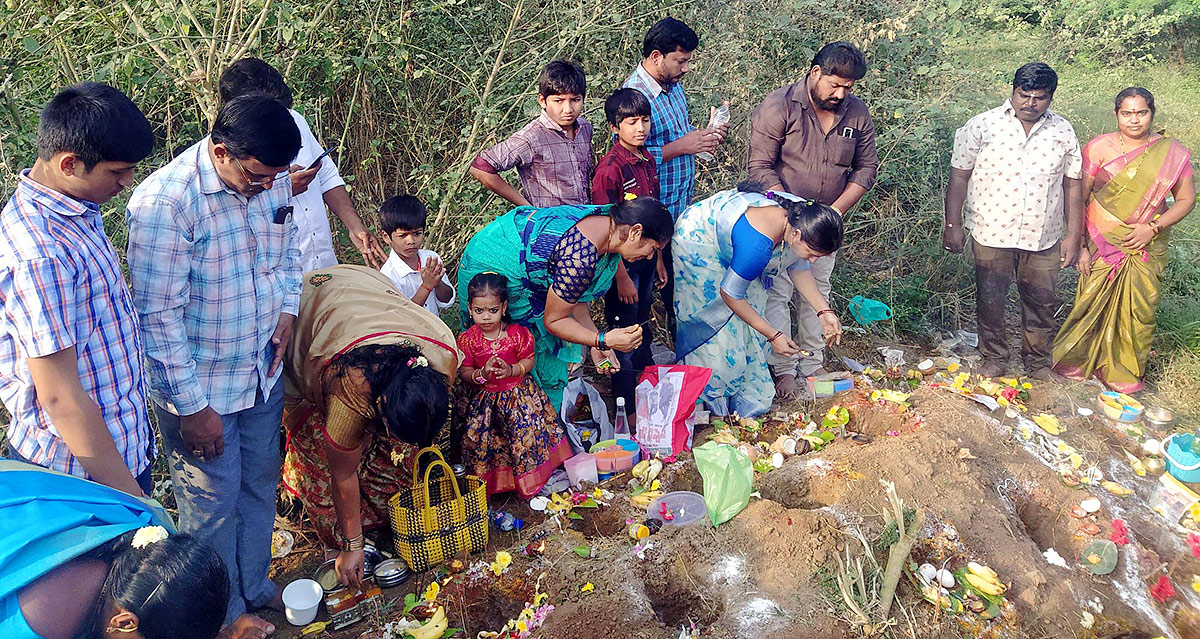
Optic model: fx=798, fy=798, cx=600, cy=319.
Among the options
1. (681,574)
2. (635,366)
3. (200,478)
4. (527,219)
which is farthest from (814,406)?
(200,478)

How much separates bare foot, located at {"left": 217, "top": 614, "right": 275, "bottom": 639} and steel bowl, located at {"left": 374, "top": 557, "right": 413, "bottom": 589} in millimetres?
415

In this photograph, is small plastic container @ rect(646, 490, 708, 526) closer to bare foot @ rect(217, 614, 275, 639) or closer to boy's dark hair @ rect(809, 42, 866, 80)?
bare foot @ rect(217, 614, 275, 639)

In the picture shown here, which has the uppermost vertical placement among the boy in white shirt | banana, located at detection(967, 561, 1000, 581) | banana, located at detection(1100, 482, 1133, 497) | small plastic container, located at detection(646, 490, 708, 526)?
the boy in white shirt

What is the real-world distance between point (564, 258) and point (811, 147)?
179 cm

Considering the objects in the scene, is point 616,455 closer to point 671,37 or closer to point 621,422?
point 621,422

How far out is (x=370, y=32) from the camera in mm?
Answer: 4801

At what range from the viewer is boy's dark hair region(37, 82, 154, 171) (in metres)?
1.97

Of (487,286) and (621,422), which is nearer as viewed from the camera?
(487,286)

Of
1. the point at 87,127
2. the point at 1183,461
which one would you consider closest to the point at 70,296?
the point at 87,127

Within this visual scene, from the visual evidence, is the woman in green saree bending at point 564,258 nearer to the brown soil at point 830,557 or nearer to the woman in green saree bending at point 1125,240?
the brown soil at point 830,557

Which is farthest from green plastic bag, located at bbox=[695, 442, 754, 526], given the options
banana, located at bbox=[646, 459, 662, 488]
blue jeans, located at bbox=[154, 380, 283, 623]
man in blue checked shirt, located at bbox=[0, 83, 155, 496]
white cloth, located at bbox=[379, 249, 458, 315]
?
man in blue checked shirt, located at bbox=[0, 83, 155, 496]

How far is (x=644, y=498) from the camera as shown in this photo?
3.73 m

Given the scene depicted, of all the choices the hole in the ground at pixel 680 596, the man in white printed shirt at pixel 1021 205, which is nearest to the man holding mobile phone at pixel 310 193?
the hole in the ground at pixel 680 596

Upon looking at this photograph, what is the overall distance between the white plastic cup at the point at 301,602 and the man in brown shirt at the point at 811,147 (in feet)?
9.10
